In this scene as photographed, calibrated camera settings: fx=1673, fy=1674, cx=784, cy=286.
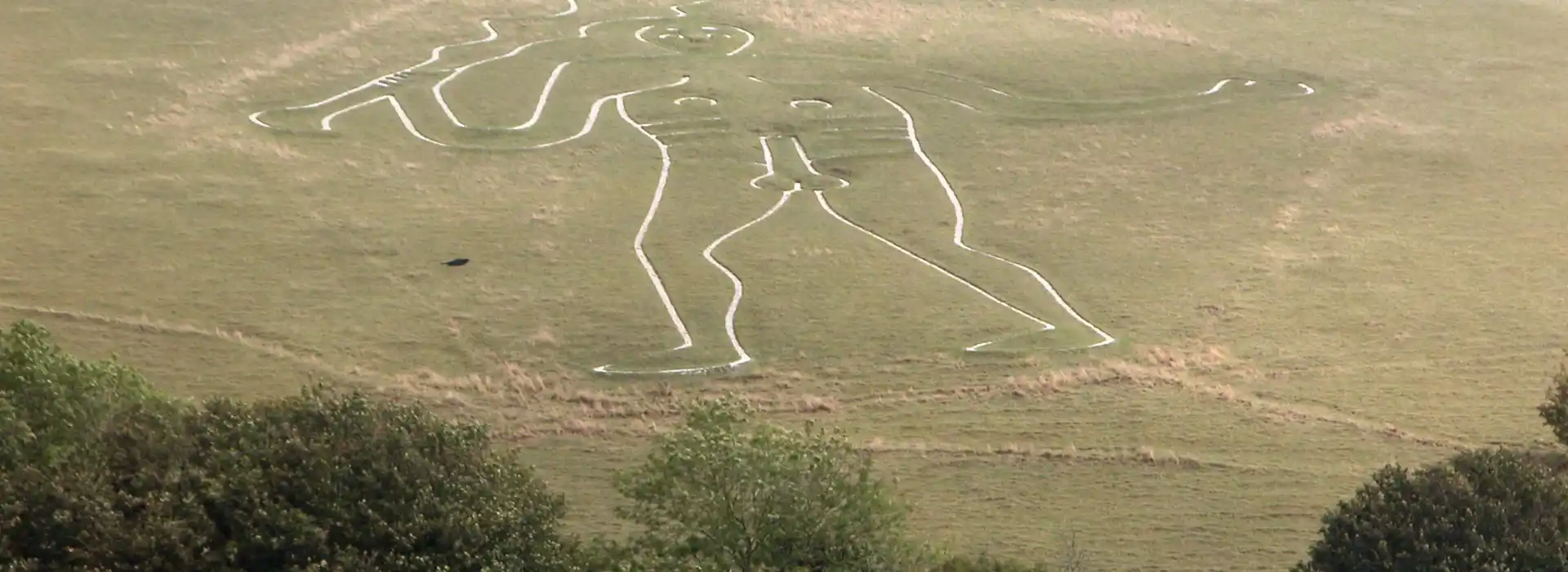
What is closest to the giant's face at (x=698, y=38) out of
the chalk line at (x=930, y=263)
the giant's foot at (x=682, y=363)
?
the chalk line at (x=930, y=263)

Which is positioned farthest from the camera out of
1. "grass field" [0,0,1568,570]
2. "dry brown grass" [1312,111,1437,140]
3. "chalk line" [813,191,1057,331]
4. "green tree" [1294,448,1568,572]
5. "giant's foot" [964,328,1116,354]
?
"dry brown grass" [1312,111,1437,140]

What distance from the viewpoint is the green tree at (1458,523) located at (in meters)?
21.1

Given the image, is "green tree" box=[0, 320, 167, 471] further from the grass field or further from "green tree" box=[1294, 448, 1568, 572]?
"green tree" box=[1294, 448, 1568, 572]

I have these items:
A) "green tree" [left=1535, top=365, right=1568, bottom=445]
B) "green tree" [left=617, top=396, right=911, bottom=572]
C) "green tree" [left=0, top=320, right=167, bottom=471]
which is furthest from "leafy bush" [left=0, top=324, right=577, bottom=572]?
"green tree" [left=1535, top=365, right=1568, bottom=445]

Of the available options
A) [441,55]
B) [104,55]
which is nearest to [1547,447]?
[441,55]

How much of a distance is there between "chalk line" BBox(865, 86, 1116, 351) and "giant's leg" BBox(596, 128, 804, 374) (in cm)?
446

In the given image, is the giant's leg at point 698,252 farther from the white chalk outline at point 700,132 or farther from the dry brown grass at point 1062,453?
the dry brown grass at point 1062,453

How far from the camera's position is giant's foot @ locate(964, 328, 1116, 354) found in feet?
121

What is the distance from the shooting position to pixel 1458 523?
21.5 meters

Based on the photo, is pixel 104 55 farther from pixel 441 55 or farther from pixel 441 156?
pixel 441 156

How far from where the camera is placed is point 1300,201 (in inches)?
1842

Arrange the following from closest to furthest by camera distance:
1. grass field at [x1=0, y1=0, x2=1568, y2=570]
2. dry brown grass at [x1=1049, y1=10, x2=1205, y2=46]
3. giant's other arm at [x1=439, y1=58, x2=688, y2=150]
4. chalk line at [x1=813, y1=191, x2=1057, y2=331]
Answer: grass field at [x1=0, y1=0, x2=1568, y2=570]
chalk line at [x1=813, y1=191, x2=1057, y2=331]
giant's other arm at [x1=439, y1=58, x2=688, y2=150]
dry brown grass at [x1=1049, y1=10, x2=1205, y2=46]

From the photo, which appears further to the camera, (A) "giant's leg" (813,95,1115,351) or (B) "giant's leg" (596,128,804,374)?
(A) "giant's leg" (813,95,1115,351)

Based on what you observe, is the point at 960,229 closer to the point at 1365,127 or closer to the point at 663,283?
the point at 663,283
